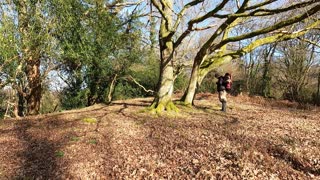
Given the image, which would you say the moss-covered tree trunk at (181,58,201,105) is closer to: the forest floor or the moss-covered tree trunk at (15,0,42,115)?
the forest floor

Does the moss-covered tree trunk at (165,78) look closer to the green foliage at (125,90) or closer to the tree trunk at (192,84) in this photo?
the tree trunk at (192,84)

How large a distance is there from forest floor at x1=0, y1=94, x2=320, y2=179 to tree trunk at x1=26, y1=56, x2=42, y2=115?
8.21 ft

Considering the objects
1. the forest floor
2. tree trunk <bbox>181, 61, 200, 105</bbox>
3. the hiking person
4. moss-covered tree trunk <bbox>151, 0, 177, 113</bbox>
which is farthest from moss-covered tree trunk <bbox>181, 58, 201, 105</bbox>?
the forest floor

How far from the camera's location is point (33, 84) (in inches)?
541

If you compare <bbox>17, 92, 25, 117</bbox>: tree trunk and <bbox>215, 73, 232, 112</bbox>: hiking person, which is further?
<bbox>17, 92, 25, 117</bbox>: tree trunk

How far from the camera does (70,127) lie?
31.7 feet

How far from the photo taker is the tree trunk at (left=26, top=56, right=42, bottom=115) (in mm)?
12688

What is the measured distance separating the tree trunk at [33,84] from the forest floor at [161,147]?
98.5 inches

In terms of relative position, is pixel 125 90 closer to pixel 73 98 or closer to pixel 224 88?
pixel 73 98

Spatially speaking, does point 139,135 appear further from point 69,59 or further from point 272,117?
point 69,59

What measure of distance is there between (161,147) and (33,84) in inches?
340

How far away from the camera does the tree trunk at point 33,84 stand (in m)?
12.7

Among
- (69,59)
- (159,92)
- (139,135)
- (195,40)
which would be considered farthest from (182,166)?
(195,40)

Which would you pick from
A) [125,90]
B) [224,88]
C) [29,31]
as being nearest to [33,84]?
[29,31]
